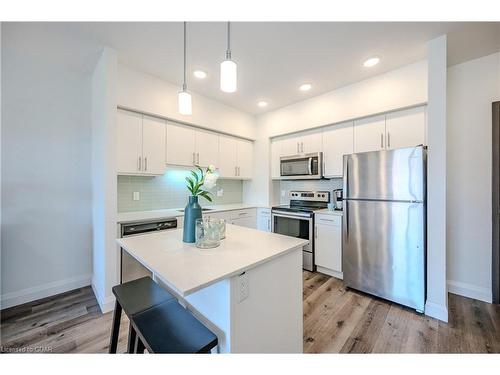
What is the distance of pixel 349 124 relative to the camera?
2.86 meters

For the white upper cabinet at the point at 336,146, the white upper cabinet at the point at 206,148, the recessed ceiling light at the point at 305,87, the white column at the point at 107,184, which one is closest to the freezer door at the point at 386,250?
the white upper cabinet at the point at 336,146

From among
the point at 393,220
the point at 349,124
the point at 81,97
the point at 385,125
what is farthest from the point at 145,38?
the point at 393,220

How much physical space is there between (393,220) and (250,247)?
1.66m

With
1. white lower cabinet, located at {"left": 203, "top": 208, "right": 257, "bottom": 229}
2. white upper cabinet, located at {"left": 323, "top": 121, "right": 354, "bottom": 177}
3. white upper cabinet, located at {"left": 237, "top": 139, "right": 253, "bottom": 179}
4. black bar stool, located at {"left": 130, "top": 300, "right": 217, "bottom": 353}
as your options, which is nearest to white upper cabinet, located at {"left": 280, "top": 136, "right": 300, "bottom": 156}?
white upper cabinet, located at {"left": 323, "top": 121, "right": 354, "bottom": 177}

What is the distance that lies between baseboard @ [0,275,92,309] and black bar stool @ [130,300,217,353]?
2.07 m

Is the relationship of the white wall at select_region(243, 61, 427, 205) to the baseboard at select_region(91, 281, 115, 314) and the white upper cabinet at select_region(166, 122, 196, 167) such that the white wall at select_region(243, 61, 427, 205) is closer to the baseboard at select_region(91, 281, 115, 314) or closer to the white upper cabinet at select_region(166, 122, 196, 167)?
the white upper cabinet at select_region(166, 122, 196, 167)

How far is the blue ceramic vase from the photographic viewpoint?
1.36 m

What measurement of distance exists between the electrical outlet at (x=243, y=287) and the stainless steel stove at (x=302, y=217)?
203 centimetres

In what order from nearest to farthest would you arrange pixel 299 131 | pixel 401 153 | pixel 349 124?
pixel 401 153
pixel 349 124
pixel 299 131

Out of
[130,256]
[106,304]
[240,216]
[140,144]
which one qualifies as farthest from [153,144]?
[106,304]

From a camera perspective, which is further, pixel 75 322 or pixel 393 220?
pixel 393 220

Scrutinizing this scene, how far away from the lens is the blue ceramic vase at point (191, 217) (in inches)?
53.5
